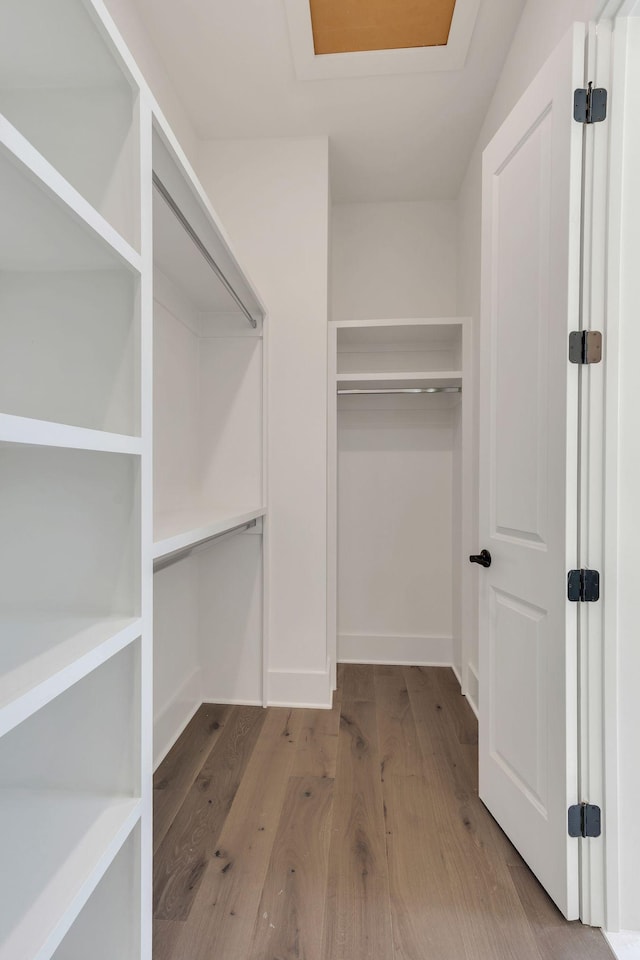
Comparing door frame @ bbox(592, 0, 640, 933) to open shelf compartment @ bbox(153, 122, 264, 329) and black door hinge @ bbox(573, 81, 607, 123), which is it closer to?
black door hinge @ bbox(573, 81, 607, 123)

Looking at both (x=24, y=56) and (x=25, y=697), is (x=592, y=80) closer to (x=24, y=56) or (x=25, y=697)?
(x=24, y=56)

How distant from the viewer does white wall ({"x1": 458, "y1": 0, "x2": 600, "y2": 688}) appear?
1.51m

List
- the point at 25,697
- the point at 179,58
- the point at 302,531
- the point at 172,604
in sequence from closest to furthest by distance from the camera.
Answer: the point at 25,697, the point at 179,58, the point at 172,604, the point at 302,531

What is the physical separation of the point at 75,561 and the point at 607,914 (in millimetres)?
1477

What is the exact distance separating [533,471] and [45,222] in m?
1.26

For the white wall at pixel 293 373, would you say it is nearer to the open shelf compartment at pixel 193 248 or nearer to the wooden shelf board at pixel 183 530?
the open shelf compartment at pixel 193 248

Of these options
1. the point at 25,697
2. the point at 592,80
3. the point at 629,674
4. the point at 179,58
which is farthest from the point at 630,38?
the point at 25,697

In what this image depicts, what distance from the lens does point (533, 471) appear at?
1424 millimetres

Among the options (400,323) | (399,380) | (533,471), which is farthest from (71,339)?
(399,380)

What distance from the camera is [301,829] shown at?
156 cm

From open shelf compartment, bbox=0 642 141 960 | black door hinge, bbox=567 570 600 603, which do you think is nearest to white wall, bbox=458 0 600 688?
black door hinge, bbox=567 570 600 603

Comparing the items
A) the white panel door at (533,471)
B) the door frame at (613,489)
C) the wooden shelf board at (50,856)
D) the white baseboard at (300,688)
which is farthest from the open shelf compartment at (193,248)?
the white baseboard at (300,688)

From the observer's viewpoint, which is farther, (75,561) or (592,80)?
(592,80)

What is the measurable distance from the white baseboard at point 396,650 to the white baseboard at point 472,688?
1.40 feet
